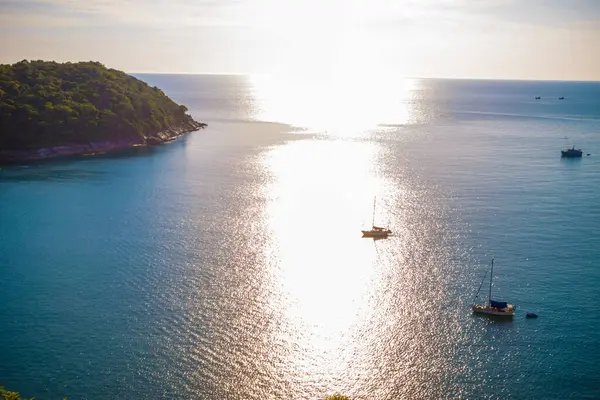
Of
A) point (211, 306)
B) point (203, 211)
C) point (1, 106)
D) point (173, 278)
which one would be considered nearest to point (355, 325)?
point (211, 306)

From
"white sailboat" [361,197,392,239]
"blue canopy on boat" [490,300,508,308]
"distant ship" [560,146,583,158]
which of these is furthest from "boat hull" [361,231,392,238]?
"distant ship" [560,146,583,158]

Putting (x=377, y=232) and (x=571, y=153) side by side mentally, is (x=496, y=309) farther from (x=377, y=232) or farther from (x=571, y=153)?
(x=571, y=153)

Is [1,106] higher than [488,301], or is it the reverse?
[1,106]

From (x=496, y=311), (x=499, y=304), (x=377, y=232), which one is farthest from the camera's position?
(x=377, y=232)

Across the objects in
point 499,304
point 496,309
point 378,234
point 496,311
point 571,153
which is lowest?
point 496,311

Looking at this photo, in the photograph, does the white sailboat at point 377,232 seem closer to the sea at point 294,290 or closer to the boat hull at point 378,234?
the boat hull at point 378,234

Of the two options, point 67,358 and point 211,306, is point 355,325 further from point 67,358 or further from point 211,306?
point 67,358

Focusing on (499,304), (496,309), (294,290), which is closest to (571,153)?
(499,304)

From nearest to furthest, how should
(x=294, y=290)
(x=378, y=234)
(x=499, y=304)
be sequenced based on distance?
(x=499, y=304)
(x=294, y=290)
(x=378, y=234)
